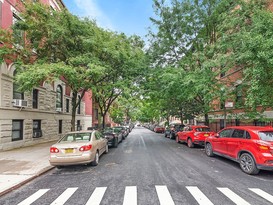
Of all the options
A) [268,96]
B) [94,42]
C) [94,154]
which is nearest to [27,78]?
[94,42]

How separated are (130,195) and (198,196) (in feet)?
5.71

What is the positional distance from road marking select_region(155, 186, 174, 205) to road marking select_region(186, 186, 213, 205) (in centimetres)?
64

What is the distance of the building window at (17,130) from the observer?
13.5m

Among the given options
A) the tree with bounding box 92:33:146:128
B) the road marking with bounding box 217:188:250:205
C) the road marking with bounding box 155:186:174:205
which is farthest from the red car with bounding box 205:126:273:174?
the tree with bounding box 92:33:146:128

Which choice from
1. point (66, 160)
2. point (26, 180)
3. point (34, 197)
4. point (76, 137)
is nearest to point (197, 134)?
point (76, 137)

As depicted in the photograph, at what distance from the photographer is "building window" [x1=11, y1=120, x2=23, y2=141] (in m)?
13.5

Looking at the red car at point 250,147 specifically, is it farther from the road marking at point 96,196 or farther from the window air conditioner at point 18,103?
the window air conditioner at point 18,103

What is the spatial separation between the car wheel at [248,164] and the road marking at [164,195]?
11.5 ft

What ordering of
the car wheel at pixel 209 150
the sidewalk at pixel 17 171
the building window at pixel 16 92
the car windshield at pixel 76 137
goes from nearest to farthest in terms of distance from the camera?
the sidewalk at pixel 17 171 < the car windshield at pixel 76 137 < the car wheel at pixel 209 150 < the building window at pixel 16 92

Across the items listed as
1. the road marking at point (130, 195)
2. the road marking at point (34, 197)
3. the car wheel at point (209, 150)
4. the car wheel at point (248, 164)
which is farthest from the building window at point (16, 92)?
the car wheel at point (248, 164)

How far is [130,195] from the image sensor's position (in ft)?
16.5

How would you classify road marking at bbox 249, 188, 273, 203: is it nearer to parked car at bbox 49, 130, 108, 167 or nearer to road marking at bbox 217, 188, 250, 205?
road marking at bbox 217, 188, 250, 205

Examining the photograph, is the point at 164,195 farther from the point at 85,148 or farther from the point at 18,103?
the point at 18,103

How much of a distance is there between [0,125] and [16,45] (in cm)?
508
